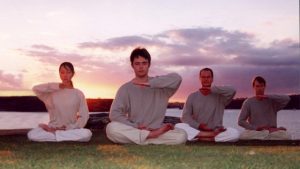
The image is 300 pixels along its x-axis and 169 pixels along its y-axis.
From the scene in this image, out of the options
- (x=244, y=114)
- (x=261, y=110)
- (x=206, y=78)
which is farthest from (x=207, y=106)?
(x=261, y=110)

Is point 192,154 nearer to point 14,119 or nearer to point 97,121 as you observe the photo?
point 97,121

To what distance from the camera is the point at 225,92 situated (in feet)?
19.7

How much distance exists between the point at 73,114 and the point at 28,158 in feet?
7.30

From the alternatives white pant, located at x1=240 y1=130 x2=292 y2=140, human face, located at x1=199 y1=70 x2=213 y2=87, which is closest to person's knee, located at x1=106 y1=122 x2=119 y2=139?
human face, located at x1=199 y1=70 x2=213 y2=87

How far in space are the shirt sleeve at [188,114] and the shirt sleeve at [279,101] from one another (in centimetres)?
129

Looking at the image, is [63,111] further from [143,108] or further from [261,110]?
[261,110]

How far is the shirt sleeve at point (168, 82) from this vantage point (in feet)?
16.1

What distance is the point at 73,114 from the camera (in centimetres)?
564

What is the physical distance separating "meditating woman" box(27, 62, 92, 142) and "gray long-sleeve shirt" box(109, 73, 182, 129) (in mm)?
666

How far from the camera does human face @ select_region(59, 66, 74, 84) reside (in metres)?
5.44

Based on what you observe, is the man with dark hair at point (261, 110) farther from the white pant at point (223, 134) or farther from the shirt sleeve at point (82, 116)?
the shirt sleeve at point (82, 116)

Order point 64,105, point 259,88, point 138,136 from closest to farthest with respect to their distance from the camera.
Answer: point 138,136, point 64,105, point 259,88

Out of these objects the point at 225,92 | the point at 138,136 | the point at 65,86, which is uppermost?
the point at 65,86

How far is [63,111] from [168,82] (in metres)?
→ 1.36
